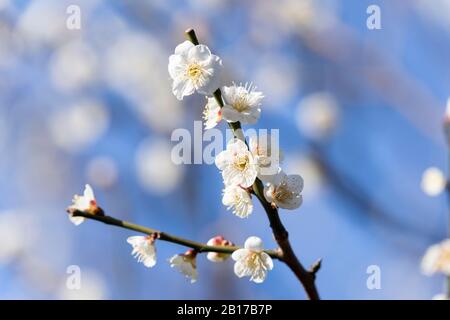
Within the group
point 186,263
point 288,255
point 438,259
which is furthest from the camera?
point 438,259

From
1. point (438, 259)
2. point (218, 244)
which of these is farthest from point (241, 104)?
point (438, 259)

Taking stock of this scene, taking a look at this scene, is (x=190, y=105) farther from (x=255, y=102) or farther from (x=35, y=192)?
(x=255, y=102)

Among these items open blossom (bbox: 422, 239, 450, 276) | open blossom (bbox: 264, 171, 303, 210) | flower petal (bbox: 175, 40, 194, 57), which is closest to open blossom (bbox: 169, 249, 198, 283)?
open blossom (bbox: 264, 171, 303, 210)

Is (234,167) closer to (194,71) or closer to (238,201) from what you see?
(238,201)

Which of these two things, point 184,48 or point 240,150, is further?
point 184,48

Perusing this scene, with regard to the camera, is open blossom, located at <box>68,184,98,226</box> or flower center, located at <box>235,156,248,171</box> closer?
flower center, located at <box>235,156,248,171</box>

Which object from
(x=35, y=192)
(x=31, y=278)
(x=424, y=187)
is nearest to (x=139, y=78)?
(x=35, y=192)

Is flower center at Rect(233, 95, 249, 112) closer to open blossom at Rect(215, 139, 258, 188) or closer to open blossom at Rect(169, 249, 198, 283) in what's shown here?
open blossom at Rect(215, 139, 258, 188)
